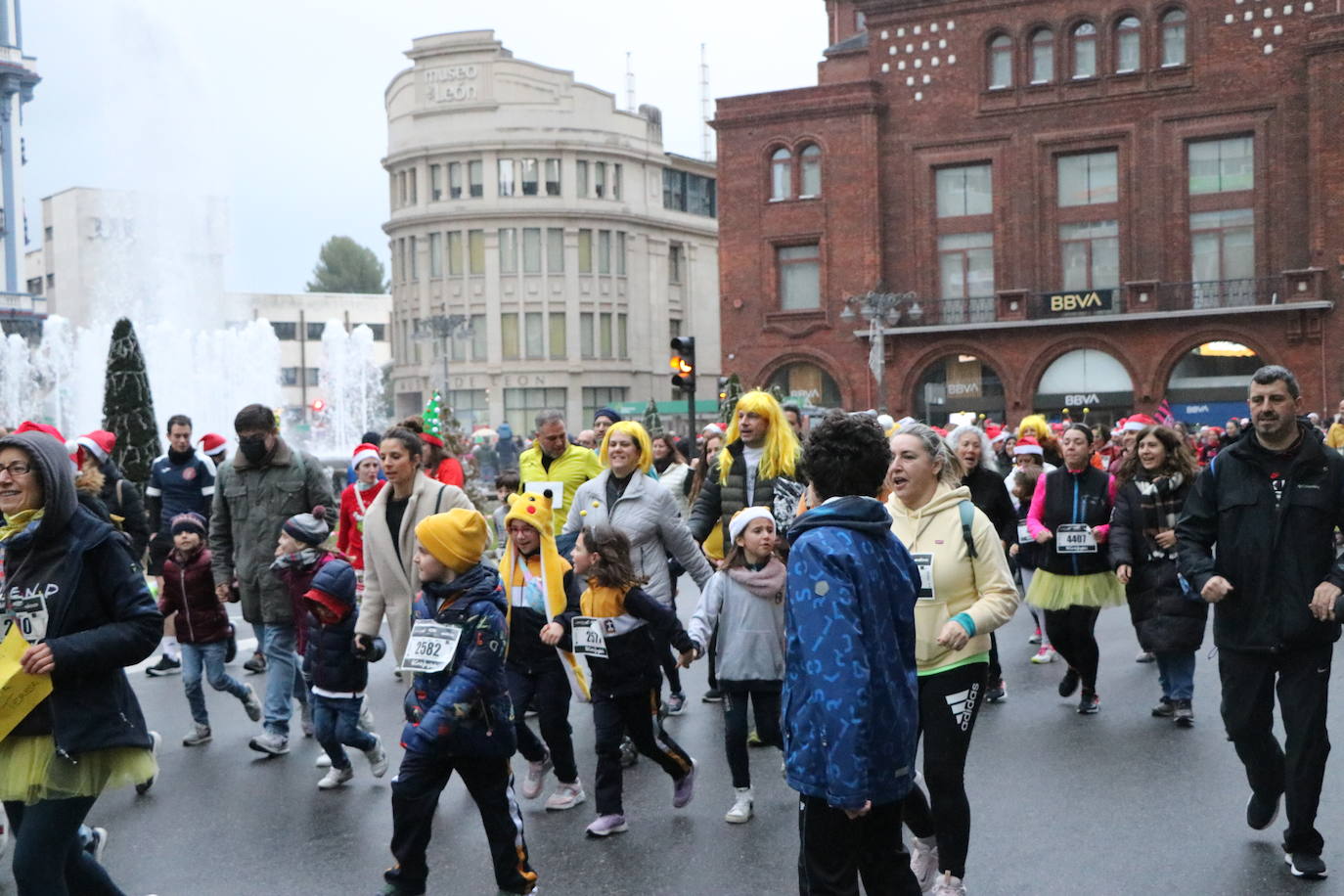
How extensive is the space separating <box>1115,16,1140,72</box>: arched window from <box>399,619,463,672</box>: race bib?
4263 cm

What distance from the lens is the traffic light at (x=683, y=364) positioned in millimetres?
21000

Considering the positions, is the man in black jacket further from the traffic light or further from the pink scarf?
the traffic light

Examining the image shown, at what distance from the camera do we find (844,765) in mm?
4148

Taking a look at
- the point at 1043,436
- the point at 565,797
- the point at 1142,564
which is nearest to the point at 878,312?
the point at 1043,436

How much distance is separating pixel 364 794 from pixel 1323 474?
5.19 metres

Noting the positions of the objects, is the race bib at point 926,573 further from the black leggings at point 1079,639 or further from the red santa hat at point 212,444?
the red santa hat at point 212,444

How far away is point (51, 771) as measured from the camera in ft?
15.3

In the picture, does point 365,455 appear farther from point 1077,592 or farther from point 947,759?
point 947,759

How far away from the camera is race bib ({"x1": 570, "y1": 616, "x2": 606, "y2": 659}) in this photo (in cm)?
711

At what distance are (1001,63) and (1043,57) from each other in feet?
4.31

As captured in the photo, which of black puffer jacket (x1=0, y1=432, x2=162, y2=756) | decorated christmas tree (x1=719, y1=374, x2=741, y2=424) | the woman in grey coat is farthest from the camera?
decorated christmas tree (x1=719, y1=374, x2=741, y2=424)

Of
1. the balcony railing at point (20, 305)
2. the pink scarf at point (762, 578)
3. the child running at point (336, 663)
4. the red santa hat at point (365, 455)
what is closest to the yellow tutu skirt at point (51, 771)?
the child running at point (336, 663)

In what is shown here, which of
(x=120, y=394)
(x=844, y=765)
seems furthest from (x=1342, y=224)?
(x=844, y=765)

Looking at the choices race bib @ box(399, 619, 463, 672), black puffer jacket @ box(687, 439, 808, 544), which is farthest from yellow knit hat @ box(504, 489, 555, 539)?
black puffer jacket @ box(687, 439, 808, 544)
